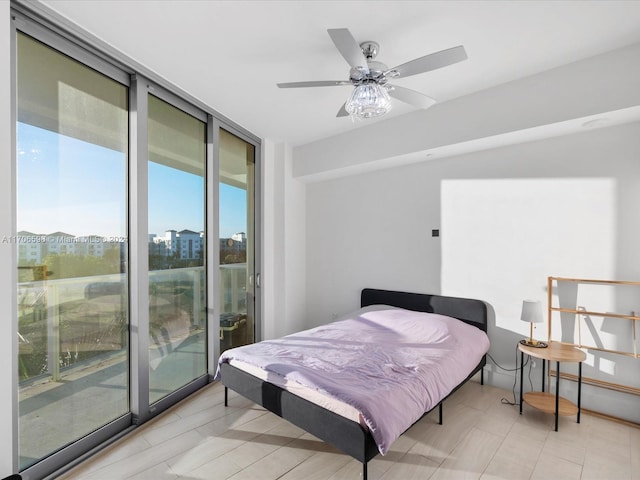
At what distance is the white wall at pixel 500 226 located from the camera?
8.33ft

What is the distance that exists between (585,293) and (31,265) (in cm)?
401

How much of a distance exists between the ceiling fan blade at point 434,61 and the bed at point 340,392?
1.95m

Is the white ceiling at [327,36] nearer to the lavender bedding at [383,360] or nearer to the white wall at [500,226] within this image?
the white wall at [500,226]

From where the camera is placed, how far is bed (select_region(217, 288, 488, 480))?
171 centimetres

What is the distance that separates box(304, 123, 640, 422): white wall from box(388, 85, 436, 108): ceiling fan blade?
131cm

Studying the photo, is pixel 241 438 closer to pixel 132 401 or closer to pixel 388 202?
pixel 132 401

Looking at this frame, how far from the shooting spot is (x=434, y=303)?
11.2ft

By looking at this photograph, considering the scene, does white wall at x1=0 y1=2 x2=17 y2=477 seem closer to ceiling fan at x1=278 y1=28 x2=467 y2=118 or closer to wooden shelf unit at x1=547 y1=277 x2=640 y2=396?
ceiling fan at x1=278 y1=28 x2=467 y2=118

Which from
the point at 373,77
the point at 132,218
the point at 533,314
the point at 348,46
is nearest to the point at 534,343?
the point at 533,314

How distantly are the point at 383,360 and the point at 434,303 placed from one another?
4.31 feet

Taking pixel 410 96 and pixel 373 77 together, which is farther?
pixel 410 96

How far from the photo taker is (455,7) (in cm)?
180

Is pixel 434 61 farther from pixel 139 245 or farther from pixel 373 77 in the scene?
pixel 139 245

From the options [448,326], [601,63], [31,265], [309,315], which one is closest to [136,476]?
[31,265]
